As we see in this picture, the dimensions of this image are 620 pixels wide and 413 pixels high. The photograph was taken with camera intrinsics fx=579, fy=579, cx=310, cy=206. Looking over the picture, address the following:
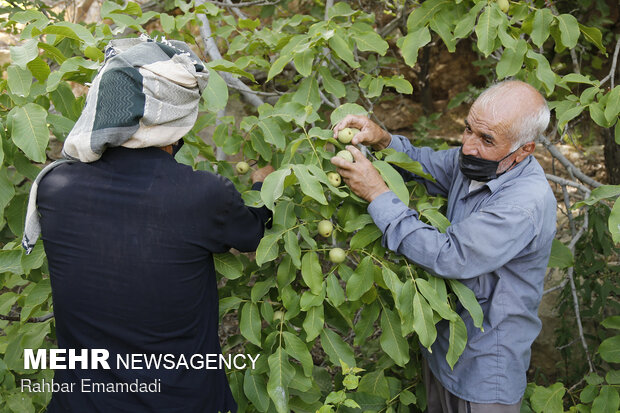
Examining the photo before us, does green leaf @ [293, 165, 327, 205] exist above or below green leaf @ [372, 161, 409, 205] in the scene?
above

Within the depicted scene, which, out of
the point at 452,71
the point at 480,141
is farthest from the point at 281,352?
the point at 452,71

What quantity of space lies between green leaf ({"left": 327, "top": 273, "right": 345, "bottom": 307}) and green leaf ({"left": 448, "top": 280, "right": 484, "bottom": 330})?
391 millimetres

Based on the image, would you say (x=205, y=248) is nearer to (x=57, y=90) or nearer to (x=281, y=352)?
(x=281, y=352)

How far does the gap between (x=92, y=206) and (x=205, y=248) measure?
35 cm

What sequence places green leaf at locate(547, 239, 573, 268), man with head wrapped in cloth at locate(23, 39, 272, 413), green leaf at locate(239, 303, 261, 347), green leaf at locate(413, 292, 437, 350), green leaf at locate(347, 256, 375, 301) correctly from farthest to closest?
1. green leaf at locate(547, 239, 573, 268)
2. green leaf at locate(239, 303, 261, 347)
3. green leaf at locate(347, 256, 375, 301)
4. green leaf at locate(413, 292, 437, 350)
5. man with head wrapped in cloth at locate(23, 39, 272, 413)

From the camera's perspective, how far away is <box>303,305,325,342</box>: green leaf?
2017 millimetres

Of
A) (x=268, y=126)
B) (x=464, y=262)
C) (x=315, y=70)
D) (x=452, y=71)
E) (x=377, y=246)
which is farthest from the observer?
(x=452, y=71)

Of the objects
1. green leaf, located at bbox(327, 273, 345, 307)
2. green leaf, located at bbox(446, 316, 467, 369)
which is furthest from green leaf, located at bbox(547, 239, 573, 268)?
green leaf, located at bbox(327, 273, 345, 307)

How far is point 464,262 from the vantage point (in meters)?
1.93

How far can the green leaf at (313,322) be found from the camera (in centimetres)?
202

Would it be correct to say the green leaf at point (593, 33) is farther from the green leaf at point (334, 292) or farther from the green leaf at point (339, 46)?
the green leaf at point (334, 292)

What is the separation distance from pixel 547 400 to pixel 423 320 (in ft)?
3.31

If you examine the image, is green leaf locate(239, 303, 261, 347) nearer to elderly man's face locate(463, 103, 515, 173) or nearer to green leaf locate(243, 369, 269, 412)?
green leaf locate(243, 369, 269, 412)

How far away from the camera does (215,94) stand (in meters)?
2.06
